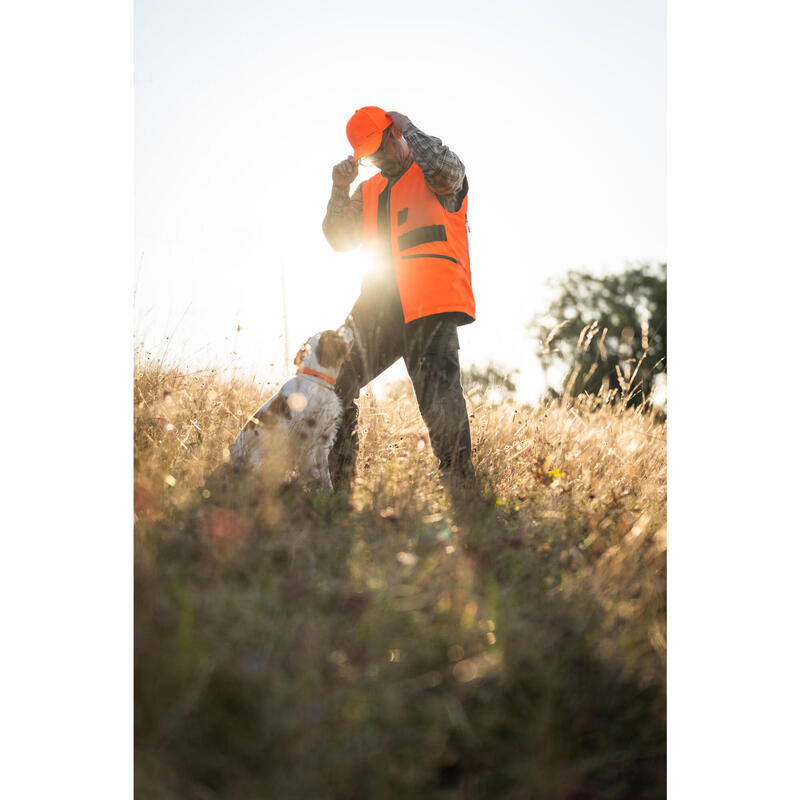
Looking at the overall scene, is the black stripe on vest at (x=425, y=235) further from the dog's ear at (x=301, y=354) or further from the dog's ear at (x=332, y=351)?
the dog's ear at (x=301, y=354)

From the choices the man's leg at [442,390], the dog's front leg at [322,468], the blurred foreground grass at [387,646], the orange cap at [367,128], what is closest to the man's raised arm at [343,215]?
the orange cap at [367,128]

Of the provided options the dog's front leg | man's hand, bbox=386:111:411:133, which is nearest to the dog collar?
the dog's front leg

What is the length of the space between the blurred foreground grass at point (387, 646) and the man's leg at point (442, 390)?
0.38 meters

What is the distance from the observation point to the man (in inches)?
99.7

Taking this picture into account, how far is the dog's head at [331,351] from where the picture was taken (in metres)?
2.90

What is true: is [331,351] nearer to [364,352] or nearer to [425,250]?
[364,352]

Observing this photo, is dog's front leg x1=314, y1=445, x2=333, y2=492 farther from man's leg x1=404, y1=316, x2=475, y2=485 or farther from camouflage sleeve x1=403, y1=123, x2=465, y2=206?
camouflage sleeve x1=403, y1=123, x2=465, y2=206

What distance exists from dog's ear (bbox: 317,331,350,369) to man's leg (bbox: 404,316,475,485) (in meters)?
0.38

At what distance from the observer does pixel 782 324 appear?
1.62m

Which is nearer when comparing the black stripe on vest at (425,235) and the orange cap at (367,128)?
the orange cap at (367,128)

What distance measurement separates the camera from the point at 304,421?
2.67m

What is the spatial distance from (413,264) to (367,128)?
2.05ft

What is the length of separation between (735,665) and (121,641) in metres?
1.60

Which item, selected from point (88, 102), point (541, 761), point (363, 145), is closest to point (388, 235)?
point (363, 145)
